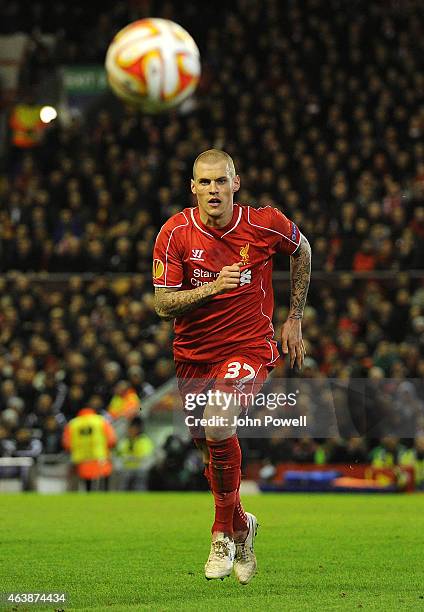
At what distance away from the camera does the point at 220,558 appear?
258 inches

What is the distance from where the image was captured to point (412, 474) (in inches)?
616

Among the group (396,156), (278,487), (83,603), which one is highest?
(396,156)

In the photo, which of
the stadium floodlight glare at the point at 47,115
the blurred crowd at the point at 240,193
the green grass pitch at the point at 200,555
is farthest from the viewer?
the stadium floodlight glare at the point at 47,115

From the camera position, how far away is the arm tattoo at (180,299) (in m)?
6.50

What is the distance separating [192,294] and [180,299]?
0.08m

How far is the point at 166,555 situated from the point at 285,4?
1891 centimetres

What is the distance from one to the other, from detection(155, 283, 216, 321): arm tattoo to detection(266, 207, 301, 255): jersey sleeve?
655 mm

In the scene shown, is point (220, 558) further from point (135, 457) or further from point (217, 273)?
point (135, 457)

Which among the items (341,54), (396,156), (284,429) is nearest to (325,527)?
(284,429)

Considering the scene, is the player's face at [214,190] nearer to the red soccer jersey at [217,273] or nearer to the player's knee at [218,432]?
the red soccer jersey at [217,273]

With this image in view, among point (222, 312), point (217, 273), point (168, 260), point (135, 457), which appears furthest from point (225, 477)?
point (135, 457)

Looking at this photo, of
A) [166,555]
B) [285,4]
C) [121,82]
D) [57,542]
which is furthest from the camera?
[285,4]

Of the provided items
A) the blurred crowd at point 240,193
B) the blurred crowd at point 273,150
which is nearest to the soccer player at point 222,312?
the blurred crowd at point 240,193

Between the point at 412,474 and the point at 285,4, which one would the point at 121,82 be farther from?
the point at 285,4
